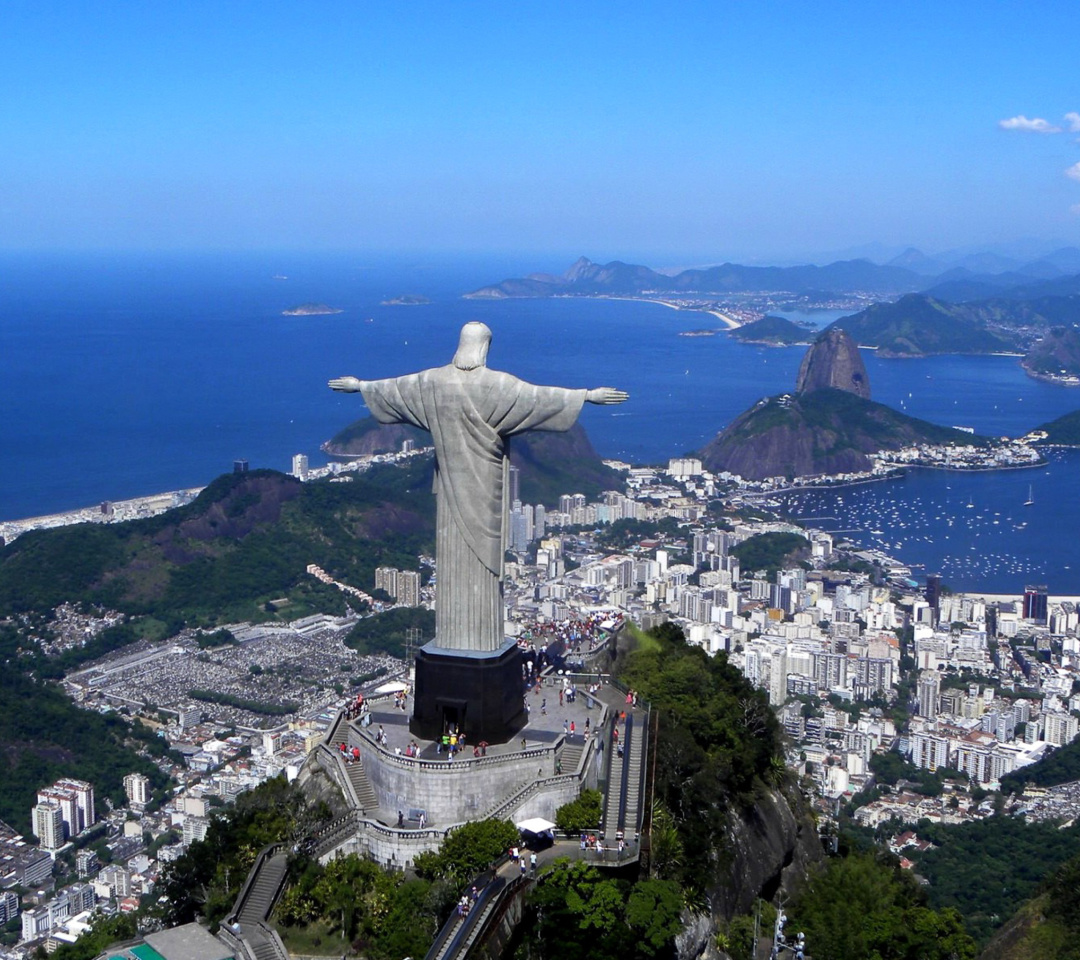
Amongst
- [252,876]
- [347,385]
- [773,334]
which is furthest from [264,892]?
[773,334]

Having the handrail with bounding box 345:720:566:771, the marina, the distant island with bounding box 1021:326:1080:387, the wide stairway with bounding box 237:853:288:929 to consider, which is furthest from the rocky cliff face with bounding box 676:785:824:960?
the distant island with bounding box 1021:326:1080:387

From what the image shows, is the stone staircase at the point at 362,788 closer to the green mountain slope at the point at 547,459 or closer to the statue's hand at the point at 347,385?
the statue's hand at the point at 347,385

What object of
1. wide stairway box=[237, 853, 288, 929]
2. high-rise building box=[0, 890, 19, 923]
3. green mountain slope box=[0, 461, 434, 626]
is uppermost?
wide stairway box=[237, 853, 288, 929]

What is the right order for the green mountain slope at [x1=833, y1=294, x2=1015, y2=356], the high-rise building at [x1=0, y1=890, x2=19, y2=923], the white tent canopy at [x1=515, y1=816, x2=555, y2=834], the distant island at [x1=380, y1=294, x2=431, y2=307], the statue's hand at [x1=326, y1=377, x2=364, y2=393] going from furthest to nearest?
the distant island at [x1=380, y1=294, x2=431, y2=307] → the green mountain slope at [x1=833, y1=294, x2=1015, y2=356] → the high-rise building at [x1=0, y1=890, x2=19, y2=923] → the statue's hand at [x1=326, y1=377, x2=364, y2=393] → the white tent canopy at [x1=515, y1=816, x2=555, y2=834]

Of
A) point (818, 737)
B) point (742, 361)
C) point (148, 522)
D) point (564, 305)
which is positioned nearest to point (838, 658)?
point (818, 737)

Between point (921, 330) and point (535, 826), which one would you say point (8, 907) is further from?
point (921, 330)

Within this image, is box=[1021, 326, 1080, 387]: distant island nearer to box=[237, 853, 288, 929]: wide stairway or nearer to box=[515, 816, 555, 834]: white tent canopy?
box=[515, 816, 555, 834]: white tent canopy
